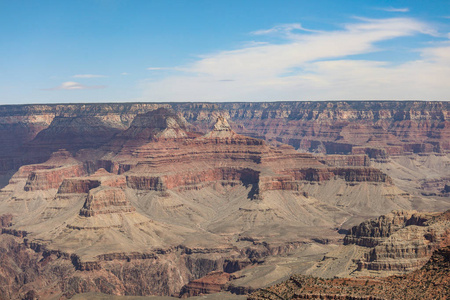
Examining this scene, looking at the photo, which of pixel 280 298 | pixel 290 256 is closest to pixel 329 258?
pixel 290 256

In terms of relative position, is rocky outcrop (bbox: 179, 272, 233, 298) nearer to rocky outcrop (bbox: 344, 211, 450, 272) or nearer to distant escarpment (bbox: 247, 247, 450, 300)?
rocky outcrop (bbox: 344, 211, 450, 272)

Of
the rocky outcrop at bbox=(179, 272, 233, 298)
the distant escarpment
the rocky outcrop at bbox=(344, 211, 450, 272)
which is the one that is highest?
the distant escarpment

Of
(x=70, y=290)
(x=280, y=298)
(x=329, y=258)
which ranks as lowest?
(x=70, y=290)

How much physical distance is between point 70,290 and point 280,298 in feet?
350

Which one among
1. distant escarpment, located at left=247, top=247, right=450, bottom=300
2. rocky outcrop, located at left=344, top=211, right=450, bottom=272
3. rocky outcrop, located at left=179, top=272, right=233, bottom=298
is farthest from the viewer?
rocky outcrop, located at left=179, top=272, right=233, bottom=298

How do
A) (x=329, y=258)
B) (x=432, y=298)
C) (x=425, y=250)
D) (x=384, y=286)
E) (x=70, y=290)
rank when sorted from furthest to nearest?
(x=70, y=290) → (x=329, y=258) → (x=425, y=250) → (x=384, y=286) → (x=432, y=298)

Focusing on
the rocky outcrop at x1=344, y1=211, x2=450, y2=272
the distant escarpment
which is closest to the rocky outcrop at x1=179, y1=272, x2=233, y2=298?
the rocky outcrop at x1=344, y1=211, x2=450, y2=272

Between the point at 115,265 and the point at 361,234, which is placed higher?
the point at 361,234

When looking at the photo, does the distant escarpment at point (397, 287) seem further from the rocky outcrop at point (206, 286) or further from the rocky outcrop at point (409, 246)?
the rocky outcrop at point (206, 286)

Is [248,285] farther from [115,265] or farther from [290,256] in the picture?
[115,265]

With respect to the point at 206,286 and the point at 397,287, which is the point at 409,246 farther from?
the point at 206,286

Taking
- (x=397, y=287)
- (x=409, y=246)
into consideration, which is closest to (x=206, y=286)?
(x=409, y=246)

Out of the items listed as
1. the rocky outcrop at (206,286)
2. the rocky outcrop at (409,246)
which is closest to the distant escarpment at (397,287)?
the rocky outcrop at (409,246)

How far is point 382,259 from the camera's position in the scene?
123 meters
